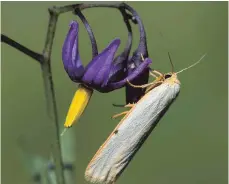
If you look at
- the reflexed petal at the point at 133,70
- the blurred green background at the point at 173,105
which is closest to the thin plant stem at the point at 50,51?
the reflexed petal at the point at 133,70

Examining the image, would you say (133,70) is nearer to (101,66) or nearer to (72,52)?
(101,66)

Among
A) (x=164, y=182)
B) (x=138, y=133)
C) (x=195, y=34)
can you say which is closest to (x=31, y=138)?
(x=138, y=133)

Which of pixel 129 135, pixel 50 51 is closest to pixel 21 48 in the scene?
pixel 50 51

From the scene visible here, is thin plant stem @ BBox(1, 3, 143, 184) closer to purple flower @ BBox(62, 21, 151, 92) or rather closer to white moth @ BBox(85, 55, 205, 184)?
purple flower @ BBox(62, 21, 151, 92)

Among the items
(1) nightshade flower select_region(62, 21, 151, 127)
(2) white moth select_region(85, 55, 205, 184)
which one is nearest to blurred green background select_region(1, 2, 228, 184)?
(2) white moth select_region(85, 55, 205, 184)

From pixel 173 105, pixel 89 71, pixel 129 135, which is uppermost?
pixel 89 71

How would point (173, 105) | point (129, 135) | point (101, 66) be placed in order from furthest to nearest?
point (173, 105) → point (129, 135) → point (101, 66)

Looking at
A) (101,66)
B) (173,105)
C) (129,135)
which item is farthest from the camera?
(173,105)
